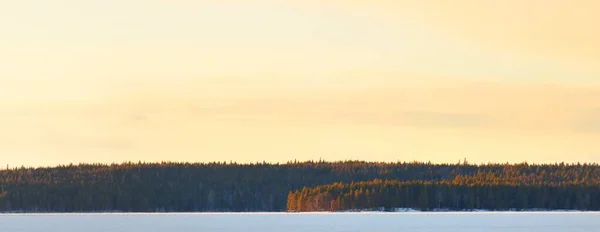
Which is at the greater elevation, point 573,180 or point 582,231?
point 573,180

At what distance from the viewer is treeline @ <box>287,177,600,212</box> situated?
171375mm

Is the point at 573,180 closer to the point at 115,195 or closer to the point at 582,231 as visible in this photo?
the point at 115,195

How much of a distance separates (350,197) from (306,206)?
533 cm

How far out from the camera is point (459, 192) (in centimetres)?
17575

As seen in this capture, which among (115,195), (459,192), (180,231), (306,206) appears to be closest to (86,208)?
(115,195)

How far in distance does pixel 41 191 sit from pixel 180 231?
99.1 metres

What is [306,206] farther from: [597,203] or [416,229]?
[416,229]

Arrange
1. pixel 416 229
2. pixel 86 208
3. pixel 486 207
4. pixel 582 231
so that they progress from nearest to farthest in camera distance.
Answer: pixel 582 231 → pixel 416 229 → pixel 486 207 → pixel 86 208

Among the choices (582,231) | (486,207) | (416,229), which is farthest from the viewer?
(486,207)

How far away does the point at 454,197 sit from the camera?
174000mm

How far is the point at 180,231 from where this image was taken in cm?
9831

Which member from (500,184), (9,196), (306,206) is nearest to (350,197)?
(306,206)

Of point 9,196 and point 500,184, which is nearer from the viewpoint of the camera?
point 500,184

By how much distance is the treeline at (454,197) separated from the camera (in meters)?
171
